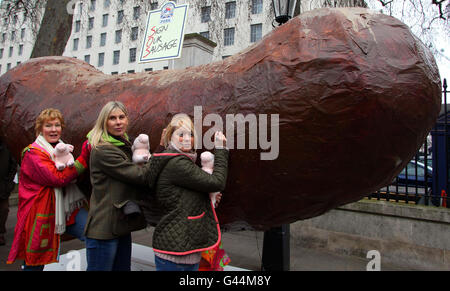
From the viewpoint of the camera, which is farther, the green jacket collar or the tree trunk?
the tree trunk

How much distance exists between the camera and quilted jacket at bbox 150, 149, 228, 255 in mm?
1716

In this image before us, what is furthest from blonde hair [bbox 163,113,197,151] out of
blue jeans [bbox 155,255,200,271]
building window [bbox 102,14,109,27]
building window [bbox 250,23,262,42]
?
building window [bbox 102,14,109,27]

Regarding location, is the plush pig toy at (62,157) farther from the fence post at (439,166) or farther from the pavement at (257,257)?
the fence post at (439,166)

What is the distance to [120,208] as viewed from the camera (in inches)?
76.9

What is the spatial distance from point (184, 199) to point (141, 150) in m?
0.51

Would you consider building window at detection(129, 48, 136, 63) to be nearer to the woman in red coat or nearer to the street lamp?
the street lamp

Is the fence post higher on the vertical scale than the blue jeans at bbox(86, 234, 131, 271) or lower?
higher

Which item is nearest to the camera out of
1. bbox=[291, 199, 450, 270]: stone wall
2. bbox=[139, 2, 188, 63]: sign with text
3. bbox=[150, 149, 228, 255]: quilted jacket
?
bbox=[150, 149, 228, 255]: quilted jacket

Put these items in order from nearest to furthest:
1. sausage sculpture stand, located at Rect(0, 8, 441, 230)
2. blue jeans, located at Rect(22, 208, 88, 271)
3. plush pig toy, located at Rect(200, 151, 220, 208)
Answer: sausage sculpture stand, located at Rect(0, 8, 441, 230)
plush pig toy, located at Rect(200, 151, 220, 208)
blue jeans, located at Rect(22, 208, 88, 271)

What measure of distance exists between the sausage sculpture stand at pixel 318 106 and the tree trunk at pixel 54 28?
17.4ft

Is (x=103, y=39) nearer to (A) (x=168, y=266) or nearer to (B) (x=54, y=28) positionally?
(B) (x=54, y=28)

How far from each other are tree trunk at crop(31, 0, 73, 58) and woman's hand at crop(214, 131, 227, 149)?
5.85 meters
